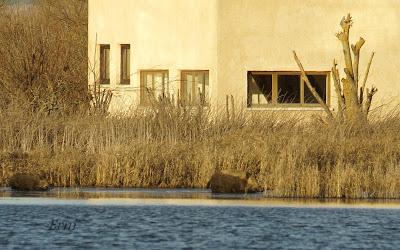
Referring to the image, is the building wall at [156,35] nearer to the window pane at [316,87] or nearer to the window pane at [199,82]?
the window pane at [199,82]

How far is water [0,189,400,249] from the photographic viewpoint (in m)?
20.4

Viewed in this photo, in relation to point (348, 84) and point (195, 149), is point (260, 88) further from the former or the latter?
point (195, 149)

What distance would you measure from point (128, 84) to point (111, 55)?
1.04m

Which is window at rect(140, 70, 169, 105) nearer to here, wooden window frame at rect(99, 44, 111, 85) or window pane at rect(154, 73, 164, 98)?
window pane at rect(154, 73, 164, 98)

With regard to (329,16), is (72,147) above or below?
below

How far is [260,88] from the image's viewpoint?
140 feet

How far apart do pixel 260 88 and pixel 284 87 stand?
0.72m

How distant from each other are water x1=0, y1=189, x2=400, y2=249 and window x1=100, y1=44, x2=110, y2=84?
15.9m

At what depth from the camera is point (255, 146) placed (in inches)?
1233

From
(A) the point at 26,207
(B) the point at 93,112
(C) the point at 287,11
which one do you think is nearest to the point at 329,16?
(C) the point at 287,11

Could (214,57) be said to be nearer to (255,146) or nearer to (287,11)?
(287,11)

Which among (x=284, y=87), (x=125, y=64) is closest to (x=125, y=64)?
(x=125, y=64)

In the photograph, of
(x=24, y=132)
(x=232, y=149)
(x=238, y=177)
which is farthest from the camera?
(x=24, y=132)

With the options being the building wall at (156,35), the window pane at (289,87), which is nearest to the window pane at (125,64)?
the building wall at (156,35)
